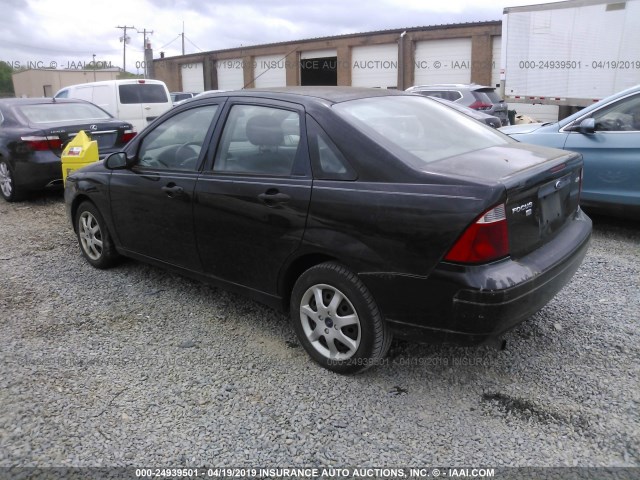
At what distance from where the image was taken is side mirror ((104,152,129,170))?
168 inches

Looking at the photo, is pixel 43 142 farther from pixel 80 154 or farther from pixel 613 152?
pixel 613 152

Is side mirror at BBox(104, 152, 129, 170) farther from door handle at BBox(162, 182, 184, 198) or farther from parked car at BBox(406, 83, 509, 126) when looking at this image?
parked car at BBox(406, 83, 509, 126)

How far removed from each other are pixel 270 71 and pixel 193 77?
8.54m

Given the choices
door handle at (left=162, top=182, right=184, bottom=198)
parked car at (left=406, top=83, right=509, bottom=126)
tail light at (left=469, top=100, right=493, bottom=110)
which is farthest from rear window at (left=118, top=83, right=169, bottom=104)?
door handle at (left=162, top=182, right=184, bottom=198)

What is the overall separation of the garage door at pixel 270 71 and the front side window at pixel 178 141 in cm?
2949

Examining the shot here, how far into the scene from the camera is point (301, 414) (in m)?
2.82

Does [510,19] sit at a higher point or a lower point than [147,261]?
higher

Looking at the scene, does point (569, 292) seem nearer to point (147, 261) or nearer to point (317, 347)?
point (317, 347)

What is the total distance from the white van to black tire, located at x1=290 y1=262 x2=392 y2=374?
35.1 ft

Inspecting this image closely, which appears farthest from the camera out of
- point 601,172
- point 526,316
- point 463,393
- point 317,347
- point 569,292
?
point 601,172

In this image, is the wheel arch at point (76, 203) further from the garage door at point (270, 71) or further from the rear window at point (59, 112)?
the garage door at point (270, 71)

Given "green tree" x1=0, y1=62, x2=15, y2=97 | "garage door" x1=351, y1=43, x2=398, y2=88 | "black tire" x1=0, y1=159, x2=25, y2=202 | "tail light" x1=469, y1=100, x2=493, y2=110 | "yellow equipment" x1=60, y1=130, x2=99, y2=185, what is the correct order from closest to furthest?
"yellow equipment" x1=60, y1=130, x2=99, y2=185 < "black tire" x1=0, y1=159, x2=25, y2=202 < "tail light" x1=469, y1=100, x2=493, y2=110 < "garage door" x1=351, y1=43, x2=398, y2=88 < "green tree" x1=0, y1=62, x2=15, y2=97

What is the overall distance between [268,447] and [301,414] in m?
0.30

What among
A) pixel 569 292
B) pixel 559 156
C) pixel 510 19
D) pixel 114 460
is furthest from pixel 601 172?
pixel 510 19
